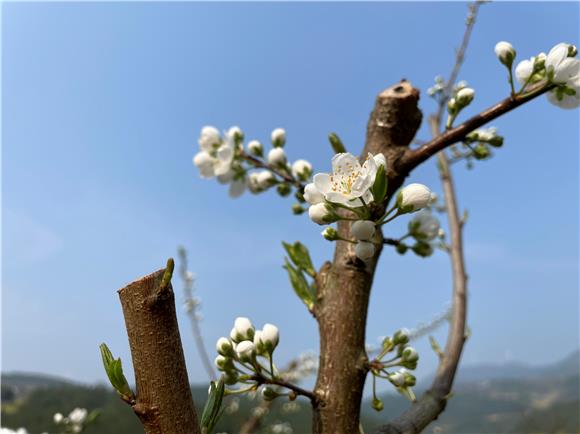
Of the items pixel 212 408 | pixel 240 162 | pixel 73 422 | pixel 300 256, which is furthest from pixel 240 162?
pixel 73 422

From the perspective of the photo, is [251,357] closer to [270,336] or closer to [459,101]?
[270,336]

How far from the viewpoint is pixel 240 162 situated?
185 cm

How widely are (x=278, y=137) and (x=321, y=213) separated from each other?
0.91 metres

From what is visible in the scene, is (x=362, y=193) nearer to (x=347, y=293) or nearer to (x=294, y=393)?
(x=347, y=293)

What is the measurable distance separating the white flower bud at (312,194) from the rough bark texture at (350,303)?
0.14 meters

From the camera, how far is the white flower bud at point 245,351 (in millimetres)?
1073

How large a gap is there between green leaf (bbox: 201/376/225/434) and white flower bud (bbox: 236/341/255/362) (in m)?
0.19

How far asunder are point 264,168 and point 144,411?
117 centimetres

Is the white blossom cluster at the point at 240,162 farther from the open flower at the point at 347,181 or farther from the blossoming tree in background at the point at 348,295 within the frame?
the open flower at the point at 347,181

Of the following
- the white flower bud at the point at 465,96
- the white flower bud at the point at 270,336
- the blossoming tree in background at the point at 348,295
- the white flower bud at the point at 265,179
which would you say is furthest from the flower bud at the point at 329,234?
the white flower bud at the point at 265,179

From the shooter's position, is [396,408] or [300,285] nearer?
[300,285]

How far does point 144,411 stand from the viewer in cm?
74

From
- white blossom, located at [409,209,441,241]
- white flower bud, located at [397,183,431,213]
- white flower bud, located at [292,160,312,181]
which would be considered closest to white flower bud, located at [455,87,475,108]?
white blossom, located at [409,209,441,241]

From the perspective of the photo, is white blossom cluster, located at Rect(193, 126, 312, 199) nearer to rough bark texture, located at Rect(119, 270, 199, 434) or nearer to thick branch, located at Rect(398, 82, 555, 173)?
thick branch, located at Rect(398, 82, 555, 173)
